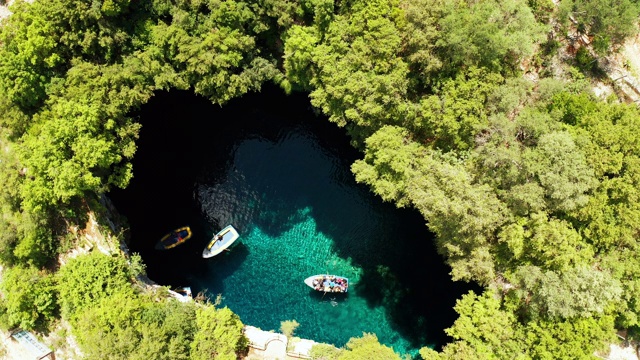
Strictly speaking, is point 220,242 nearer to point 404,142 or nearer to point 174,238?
point 174,238

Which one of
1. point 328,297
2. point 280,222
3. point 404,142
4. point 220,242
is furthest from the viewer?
point 280,222

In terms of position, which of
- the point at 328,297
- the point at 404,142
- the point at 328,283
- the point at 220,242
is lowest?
the point at 328,297

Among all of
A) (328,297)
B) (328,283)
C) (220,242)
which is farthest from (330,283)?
(220,242)

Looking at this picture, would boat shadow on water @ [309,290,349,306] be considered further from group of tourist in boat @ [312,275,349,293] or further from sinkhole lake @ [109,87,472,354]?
group of tourist in boat @ [312,275,349,293]

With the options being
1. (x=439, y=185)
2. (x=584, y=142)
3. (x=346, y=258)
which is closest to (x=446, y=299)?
(x=346, y=258)

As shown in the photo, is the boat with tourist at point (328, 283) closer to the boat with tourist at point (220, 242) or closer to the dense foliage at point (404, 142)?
the dense foliage at point (404, 142)

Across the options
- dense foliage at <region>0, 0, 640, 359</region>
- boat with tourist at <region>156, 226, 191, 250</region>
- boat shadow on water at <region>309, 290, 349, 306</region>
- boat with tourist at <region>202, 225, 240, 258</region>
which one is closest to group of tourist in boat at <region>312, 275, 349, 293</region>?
boat shadow on water at <region>309, 290, 349, 306</region>
